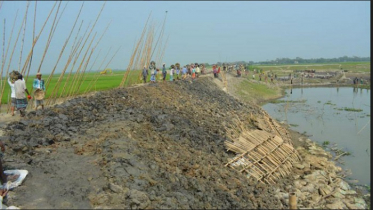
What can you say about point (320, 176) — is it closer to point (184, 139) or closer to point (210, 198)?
point (184, 139)

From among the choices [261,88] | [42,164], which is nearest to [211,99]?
[42,164]

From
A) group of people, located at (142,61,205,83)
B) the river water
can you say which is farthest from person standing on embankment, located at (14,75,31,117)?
the river water

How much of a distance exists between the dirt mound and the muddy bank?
0.02 metres

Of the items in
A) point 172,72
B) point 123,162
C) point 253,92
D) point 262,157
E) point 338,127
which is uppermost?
point 172,72

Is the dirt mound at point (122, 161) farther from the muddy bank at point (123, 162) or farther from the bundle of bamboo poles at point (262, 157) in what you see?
the bundle of bamboo poles at point (262, 157)

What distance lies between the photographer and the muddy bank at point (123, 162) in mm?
4820

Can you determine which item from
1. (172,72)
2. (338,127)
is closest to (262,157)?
(338,127)

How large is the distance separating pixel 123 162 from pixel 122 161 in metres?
0.04

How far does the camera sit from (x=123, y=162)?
575 centimetres

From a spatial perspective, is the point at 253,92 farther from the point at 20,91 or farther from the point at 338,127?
the point at 20,91

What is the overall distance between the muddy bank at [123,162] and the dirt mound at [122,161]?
0.05 feet

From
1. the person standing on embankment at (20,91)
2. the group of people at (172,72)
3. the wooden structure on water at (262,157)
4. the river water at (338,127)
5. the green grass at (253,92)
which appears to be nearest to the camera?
the wooden structure on water at (262,157)

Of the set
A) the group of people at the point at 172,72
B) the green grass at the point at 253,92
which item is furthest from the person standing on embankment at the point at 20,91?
the green grass at the point at 253,92

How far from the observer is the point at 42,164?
5562 millimetres
